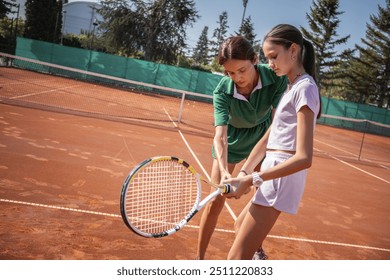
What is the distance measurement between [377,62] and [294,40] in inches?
1681

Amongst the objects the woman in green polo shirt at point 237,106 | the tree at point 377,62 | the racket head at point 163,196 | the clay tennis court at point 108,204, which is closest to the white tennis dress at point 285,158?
the woman in green polo shirt at point 237,106

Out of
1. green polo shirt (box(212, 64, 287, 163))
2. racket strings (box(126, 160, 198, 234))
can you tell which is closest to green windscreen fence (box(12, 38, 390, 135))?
green polo shirt (box(212, 64, 287, 163))

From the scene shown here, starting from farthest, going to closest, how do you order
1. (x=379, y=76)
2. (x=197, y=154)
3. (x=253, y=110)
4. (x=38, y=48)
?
(x=379, y=76)
(x=38, y=48)
(x=197, y=154)
(x=253, y=110)

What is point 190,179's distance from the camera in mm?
2576

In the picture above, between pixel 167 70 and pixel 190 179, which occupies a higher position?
pixel 167 70

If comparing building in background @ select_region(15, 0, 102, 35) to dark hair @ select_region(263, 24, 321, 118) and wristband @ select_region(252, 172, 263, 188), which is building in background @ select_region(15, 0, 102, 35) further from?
wristband @ select_region(252, 172, 263, 188)

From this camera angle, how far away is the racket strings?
235cm

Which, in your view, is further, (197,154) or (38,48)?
(38,48)

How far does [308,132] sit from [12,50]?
103 feet

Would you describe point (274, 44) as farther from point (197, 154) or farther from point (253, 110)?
point (197, 154)

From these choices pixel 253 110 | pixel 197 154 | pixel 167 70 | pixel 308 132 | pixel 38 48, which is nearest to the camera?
pixel 308 132

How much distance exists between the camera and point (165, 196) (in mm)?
2672

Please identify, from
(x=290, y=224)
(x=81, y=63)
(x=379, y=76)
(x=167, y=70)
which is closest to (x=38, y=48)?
(x=81, y=63)

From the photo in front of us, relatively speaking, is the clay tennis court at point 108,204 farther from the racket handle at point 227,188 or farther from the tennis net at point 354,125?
→ the tennis net at point 354,125
